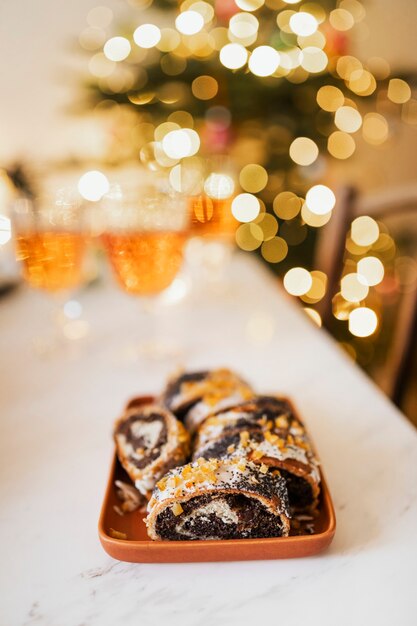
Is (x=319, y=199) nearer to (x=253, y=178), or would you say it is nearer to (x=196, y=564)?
(x=253, y=178)

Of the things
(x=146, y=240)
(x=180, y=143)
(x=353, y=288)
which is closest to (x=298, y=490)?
(x=146, y=240)

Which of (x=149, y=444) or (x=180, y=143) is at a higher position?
(x=180, y=143)

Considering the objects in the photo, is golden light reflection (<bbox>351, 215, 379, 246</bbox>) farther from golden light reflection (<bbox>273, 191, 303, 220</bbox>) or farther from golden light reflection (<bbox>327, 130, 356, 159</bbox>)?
golden light reflection (<bbox>273, 191, 303, 220</bbox>)

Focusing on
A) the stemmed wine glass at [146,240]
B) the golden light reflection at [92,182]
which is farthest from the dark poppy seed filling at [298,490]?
the golden light reflection at [92,182]

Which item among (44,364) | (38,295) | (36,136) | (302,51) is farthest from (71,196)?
(36,136)

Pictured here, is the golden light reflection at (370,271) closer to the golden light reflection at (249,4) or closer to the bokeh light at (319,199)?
the bokeh light at (319,199)

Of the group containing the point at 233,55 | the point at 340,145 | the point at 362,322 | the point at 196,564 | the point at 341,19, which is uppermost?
the point at 341,19
